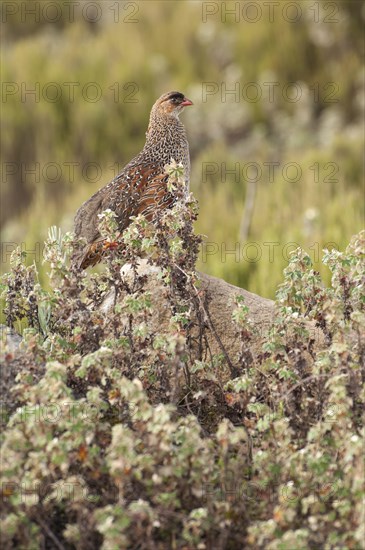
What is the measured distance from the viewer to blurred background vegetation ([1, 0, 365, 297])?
10.4m

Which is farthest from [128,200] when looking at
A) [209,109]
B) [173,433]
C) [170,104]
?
[209,109]

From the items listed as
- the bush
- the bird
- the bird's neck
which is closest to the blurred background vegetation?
the bird's neck

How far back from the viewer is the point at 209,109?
13.6 meters

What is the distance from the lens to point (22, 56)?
549 inches

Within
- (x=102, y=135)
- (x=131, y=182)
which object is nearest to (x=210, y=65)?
(x=102, y=135)

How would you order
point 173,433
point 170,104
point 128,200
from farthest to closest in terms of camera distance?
point 170,104 < point 128,200 < point 173,433

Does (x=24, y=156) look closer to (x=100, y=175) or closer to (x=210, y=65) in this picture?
(x=100, y=175)

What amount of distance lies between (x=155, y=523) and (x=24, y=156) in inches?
415

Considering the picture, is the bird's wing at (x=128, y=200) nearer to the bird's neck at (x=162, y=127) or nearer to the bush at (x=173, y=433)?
the bird's neck at (x=162, y=127)

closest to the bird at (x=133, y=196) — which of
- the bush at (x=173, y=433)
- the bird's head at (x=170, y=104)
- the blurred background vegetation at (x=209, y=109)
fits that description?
the bird's head at (x=170, y=104)

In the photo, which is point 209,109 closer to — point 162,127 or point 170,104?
point 170,104

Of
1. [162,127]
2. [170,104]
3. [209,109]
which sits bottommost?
[209,109]

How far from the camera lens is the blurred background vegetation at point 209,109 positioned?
34.0ft

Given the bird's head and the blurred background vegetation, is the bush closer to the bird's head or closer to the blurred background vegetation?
the bird's head
